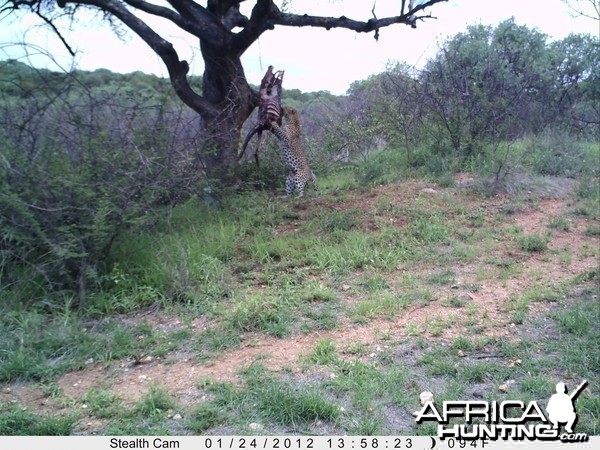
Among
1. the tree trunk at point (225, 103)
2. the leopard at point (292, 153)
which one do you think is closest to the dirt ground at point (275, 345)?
the leopard at point (292, 153)

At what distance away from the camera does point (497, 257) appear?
6004 millimetres

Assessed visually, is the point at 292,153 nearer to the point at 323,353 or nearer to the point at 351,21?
the point at 351,21

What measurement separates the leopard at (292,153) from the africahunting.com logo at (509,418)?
5.59 m

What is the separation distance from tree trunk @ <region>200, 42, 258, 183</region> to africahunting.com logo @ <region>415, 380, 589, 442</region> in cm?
520

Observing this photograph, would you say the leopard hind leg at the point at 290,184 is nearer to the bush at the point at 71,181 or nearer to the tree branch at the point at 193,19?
the tree branch at the point at 193,19

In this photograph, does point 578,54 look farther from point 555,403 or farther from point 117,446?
point 117,446

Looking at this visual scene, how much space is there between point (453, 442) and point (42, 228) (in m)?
3.87

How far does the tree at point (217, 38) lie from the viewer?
25.6 ft

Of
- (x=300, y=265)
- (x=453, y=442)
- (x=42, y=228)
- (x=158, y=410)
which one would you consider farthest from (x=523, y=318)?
(x=42, y=228)

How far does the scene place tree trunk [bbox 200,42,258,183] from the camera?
786 cm

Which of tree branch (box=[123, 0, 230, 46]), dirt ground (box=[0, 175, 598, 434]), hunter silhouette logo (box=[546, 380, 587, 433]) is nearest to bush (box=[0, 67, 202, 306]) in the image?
dirt ground (box=[0, 175, 598, 434])

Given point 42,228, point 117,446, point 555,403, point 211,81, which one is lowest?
point 117,446

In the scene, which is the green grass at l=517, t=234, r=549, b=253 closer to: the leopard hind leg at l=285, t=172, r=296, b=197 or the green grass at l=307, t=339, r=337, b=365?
the green grass at l=307, t=339, r=337, b=365

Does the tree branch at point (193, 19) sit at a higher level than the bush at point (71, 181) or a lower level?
higher
